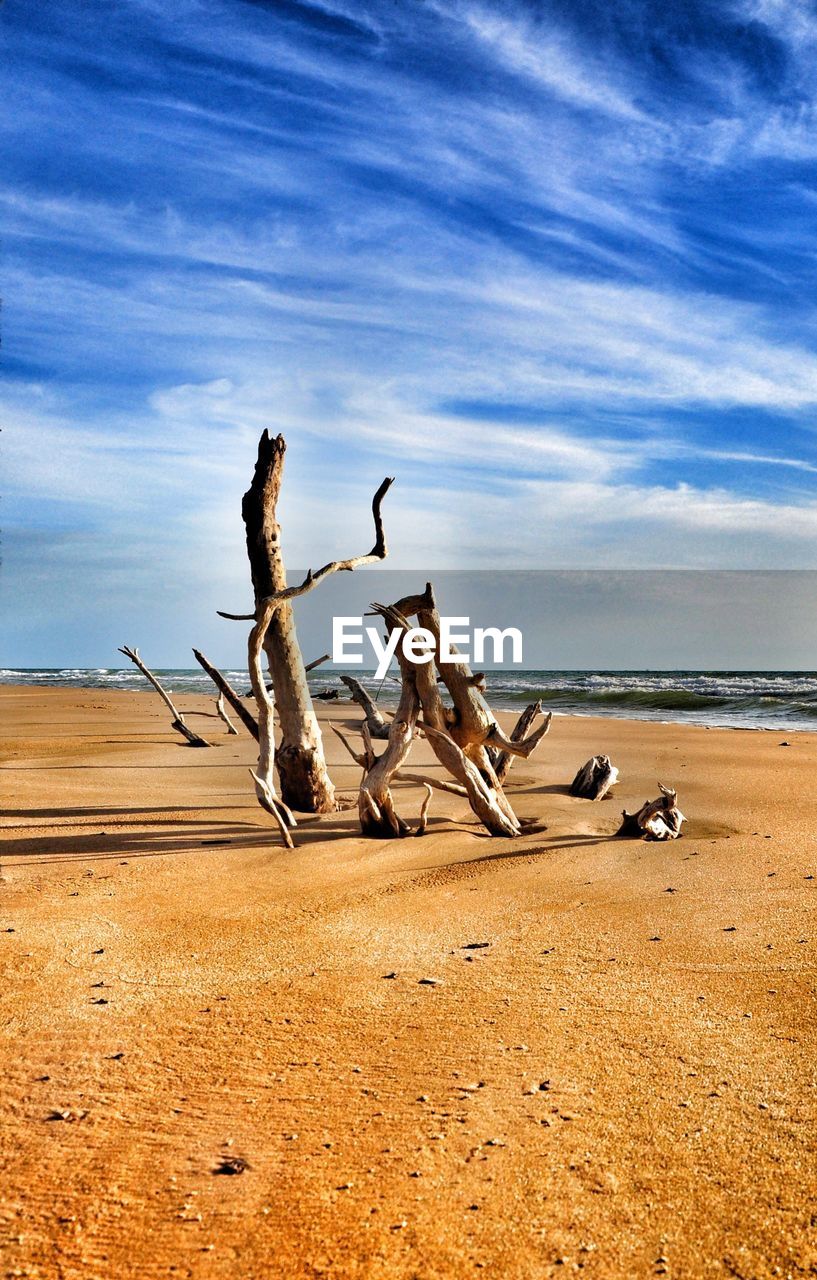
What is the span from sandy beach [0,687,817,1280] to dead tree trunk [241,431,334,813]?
166 cm

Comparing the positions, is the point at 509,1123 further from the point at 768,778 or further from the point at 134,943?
the point at 768,778

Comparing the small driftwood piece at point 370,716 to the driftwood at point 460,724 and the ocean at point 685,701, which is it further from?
the ocean at point 685,701

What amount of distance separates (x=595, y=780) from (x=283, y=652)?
12.2 ft

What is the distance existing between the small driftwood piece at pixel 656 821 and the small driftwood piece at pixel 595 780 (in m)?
2.14

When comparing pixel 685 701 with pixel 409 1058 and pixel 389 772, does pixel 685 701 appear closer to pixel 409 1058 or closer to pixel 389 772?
pixel 389 772

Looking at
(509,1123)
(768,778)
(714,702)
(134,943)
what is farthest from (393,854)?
(714,702)

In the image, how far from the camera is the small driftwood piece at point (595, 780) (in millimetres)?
9969

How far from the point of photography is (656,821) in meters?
7.56

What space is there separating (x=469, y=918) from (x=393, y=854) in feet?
5.27

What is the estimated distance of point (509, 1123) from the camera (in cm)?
304

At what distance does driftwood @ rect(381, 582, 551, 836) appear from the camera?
7.47 metres

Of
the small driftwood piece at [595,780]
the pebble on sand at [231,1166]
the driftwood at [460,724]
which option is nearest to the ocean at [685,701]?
the small driftwood piece at [595,780]

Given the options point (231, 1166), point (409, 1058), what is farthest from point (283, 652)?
point (231, 1166)

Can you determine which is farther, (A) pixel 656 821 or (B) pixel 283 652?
(B) pixel 283 652
